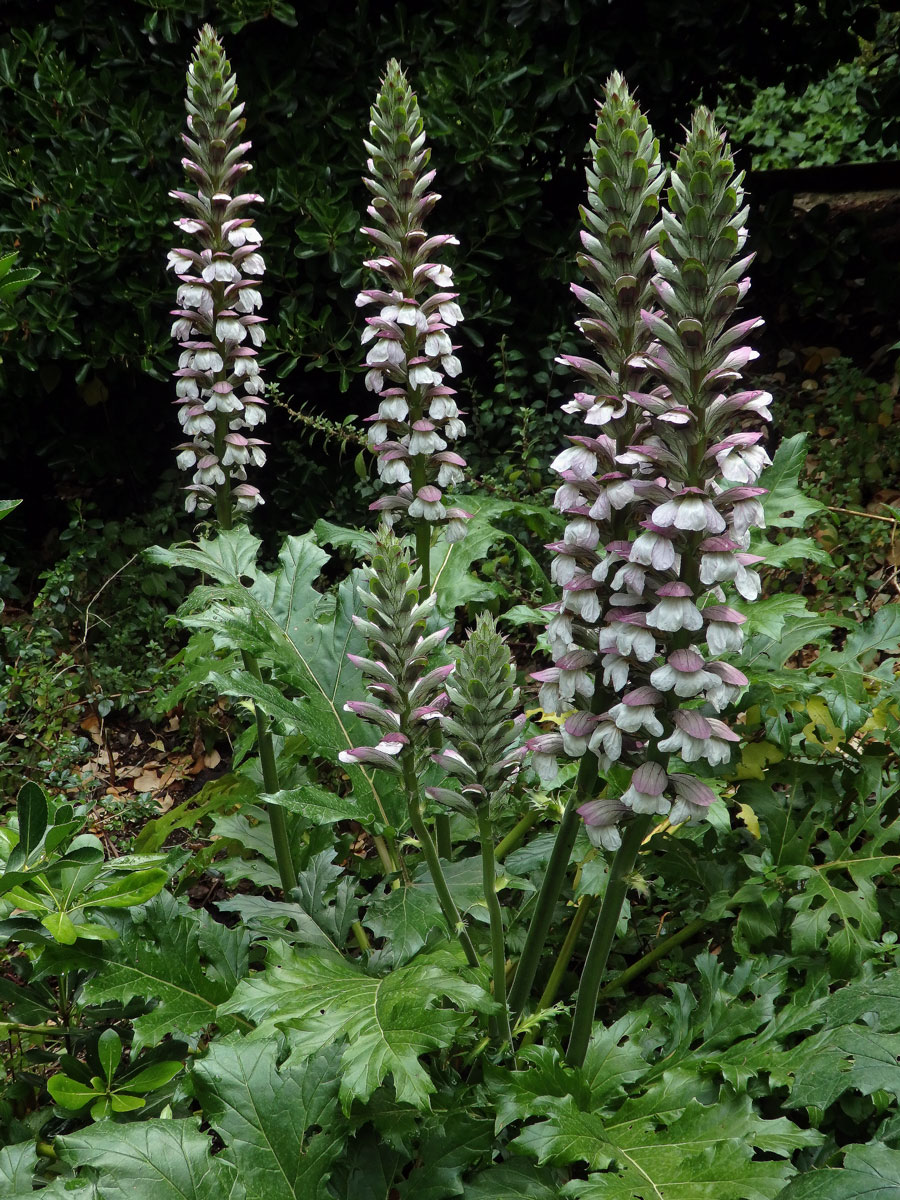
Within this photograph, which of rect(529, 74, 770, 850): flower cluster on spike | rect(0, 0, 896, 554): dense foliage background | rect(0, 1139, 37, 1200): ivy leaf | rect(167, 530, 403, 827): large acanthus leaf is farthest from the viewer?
rect(0, 0, 896, 554): dense foliage background

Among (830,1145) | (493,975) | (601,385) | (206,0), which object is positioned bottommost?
(830,1145)

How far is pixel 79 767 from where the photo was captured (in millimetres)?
4570

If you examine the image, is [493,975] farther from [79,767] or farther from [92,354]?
[92,354]

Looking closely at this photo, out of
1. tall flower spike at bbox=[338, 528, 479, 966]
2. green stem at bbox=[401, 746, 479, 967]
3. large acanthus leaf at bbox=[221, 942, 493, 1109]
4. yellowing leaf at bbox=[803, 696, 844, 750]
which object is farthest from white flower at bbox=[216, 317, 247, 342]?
yellowing leaf at bbox=[803, 696, 844, 750]

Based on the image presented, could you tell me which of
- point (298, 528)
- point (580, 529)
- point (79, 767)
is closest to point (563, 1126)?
point (580, 529)

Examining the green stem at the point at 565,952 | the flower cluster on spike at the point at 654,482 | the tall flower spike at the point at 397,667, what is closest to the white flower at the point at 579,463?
the flower cluster on spike at the point at 654,482

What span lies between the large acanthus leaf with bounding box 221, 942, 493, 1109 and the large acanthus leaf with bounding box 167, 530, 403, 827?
341mm

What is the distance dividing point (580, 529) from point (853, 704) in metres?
1.15

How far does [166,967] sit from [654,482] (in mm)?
1660

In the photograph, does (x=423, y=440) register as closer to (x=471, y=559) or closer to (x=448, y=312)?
(x=448, y=312)

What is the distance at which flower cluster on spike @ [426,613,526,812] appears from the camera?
1961mm

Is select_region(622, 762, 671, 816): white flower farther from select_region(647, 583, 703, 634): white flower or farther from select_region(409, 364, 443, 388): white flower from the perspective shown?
select_region(409, 364, 443, 388): white flower

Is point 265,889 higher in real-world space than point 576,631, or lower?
lower

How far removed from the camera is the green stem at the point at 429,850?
6.97 feet
